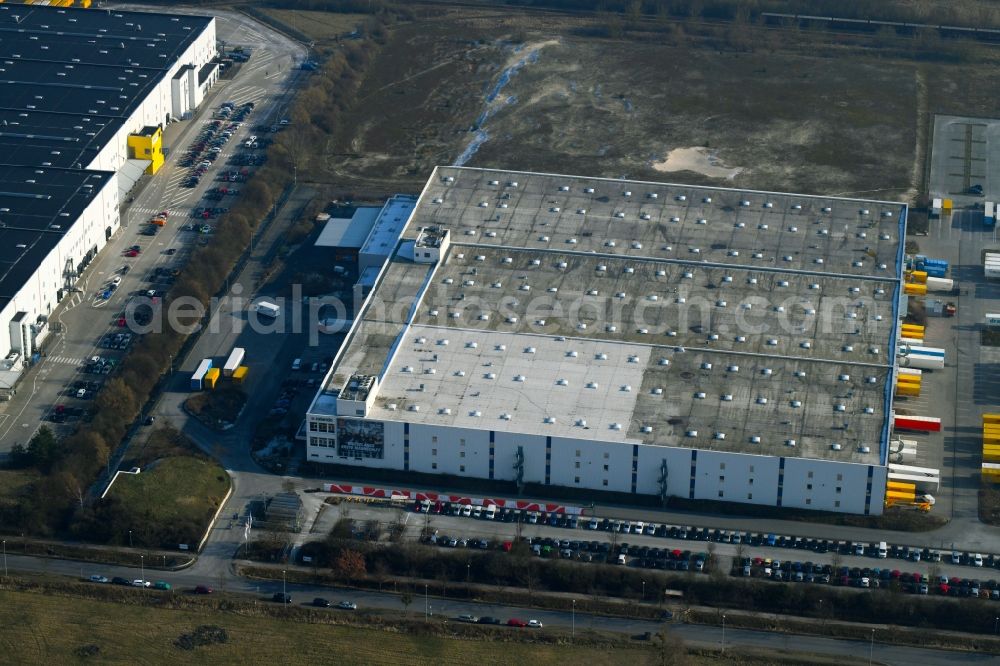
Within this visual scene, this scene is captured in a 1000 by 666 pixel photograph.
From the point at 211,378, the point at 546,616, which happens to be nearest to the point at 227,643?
the point at 546,616

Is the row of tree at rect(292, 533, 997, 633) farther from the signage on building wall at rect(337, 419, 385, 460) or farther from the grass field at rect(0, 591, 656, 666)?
the signage on building wall at rect(337, 419, 385, 460)

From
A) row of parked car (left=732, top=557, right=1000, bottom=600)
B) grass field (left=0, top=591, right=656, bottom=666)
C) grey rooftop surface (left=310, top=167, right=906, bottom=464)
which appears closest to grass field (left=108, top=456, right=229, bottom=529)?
grass field (left=0, top=591, right=656, bottom=666)

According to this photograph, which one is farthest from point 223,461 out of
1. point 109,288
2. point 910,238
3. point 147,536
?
point 910,238

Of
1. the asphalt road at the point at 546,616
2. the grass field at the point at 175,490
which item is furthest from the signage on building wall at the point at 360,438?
the asphalt road at the point at 546,616

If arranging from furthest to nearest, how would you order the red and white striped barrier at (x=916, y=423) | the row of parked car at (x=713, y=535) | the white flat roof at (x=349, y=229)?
the white flat roof at (x=349, y=229) < the red and white striped barrier at (x=916, y=423) < the row of parked car at (x=713, y=535)

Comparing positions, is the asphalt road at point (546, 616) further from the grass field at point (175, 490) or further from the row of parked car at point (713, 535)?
the row of parked car at point (713, 535)

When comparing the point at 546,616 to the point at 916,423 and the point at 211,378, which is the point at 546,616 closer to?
the point at 916,423
